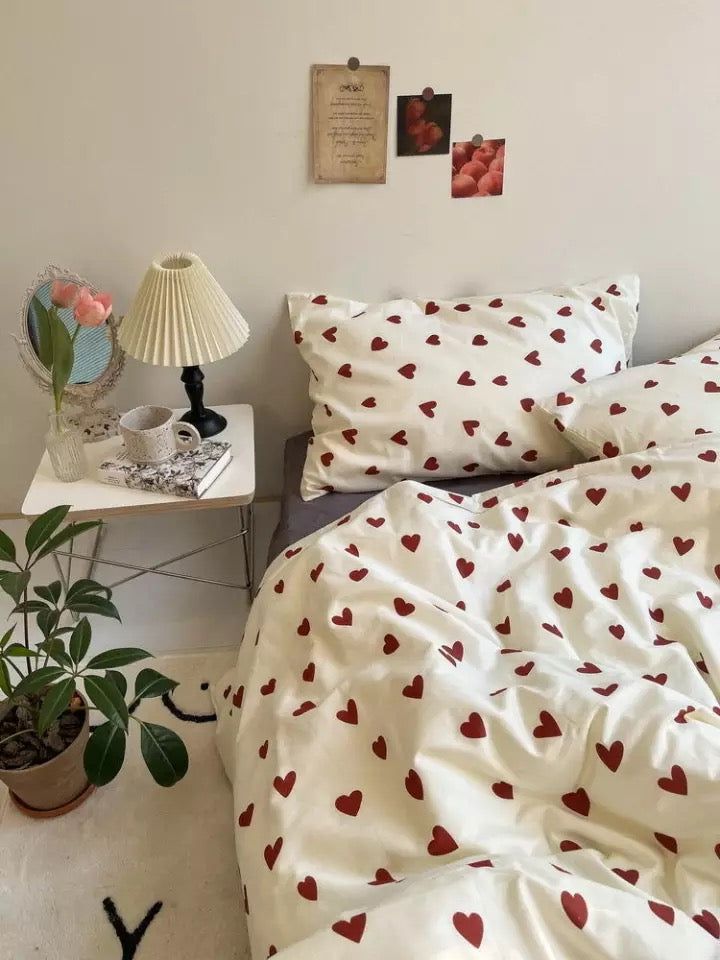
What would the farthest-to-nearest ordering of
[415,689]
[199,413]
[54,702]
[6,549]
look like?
[199,413] → [6,549] → [54,702] → [415,689]

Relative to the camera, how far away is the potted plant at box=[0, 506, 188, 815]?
1123mm

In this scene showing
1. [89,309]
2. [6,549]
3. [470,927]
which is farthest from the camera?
[89,309]

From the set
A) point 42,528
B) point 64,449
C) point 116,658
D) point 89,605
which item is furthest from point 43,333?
point 116,658

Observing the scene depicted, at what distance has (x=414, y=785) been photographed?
0.87m

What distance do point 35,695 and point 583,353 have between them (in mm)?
1232

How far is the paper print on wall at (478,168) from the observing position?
5.07 feet

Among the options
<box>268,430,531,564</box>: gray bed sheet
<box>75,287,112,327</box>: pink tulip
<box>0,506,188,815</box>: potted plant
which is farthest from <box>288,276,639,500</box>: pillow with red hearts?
<box>0,506,188,815</box>: potted plant

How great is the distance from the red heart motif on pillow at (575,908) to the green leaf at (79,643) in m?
0.77

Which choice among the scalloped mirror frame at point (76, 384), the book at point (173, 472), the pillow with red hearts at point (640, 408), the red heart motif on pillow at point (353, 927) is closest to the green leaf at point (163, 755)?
the book at point (173, 472)

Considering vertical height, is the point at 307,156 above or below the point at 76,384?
above

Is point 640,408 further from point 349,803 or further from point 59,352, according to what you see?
point 59,352

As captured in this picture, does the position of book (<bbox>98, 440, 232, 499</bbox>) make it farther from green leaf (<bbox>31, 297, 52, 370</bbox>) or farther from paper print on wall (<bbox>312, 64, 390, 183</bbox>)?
paper print on wall (<bbox>312, 64, 390, 183</bbox>)

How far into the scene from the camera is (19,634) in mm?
1747

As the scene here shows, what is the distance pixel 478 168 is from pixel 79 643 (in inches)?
47.2
